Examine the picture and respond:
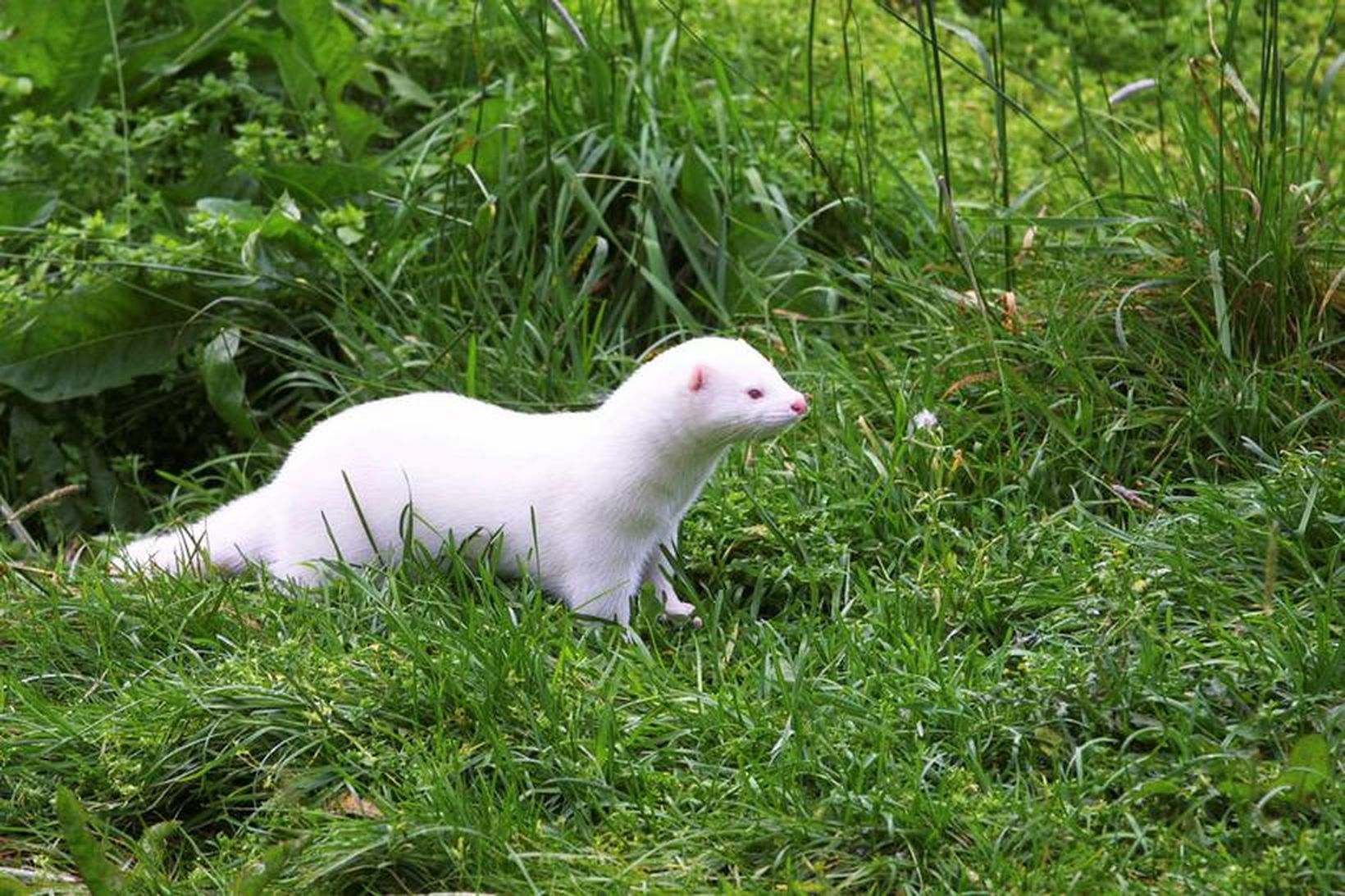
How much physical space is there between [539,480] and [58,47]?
109 inches

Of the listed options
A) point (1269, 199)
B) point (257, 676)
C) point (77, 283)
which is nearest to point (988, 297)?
point (1269, 199)

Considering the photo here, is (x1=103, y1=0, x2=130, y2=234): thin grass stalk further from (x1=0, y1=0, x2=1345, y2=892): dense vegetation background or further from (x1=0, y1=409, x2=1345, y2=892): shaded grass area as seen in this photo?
(x1=0, y1=409, x2=1345, y2=892): shaded grass area

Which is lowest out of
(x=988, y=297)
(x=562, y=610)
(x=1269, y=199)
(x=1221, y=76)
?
(x=562, y=610)

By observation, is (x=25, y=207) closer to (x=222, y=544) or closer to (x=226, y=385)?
(x=226, y=385)

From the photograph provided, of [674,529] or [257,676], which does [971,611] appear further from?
[257,676]

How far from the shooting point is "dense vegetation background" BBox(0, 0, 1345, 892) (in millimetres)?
3271

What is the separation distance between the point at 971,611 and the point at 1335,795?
0.91m

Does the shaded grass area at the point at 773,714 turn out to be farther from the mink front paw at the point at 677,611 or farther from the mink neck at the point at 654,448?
the mink neck at the point at 654,448

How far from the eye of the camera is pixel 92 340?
5461mm

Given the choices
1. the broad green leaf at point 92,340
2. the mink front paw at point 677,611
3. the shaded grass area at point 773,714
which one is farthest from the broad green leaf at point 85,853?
the broad green leaf at point 92,340

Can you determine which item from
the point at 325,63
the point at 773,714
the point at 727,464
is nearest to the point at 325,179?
the point at 325,63

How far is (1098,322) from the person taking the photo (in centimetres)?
460

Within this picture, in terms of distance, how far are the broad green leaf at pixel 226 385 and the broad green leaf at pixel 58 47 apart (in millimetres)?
1217

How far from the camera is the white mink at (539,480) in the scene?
4.04 metres
